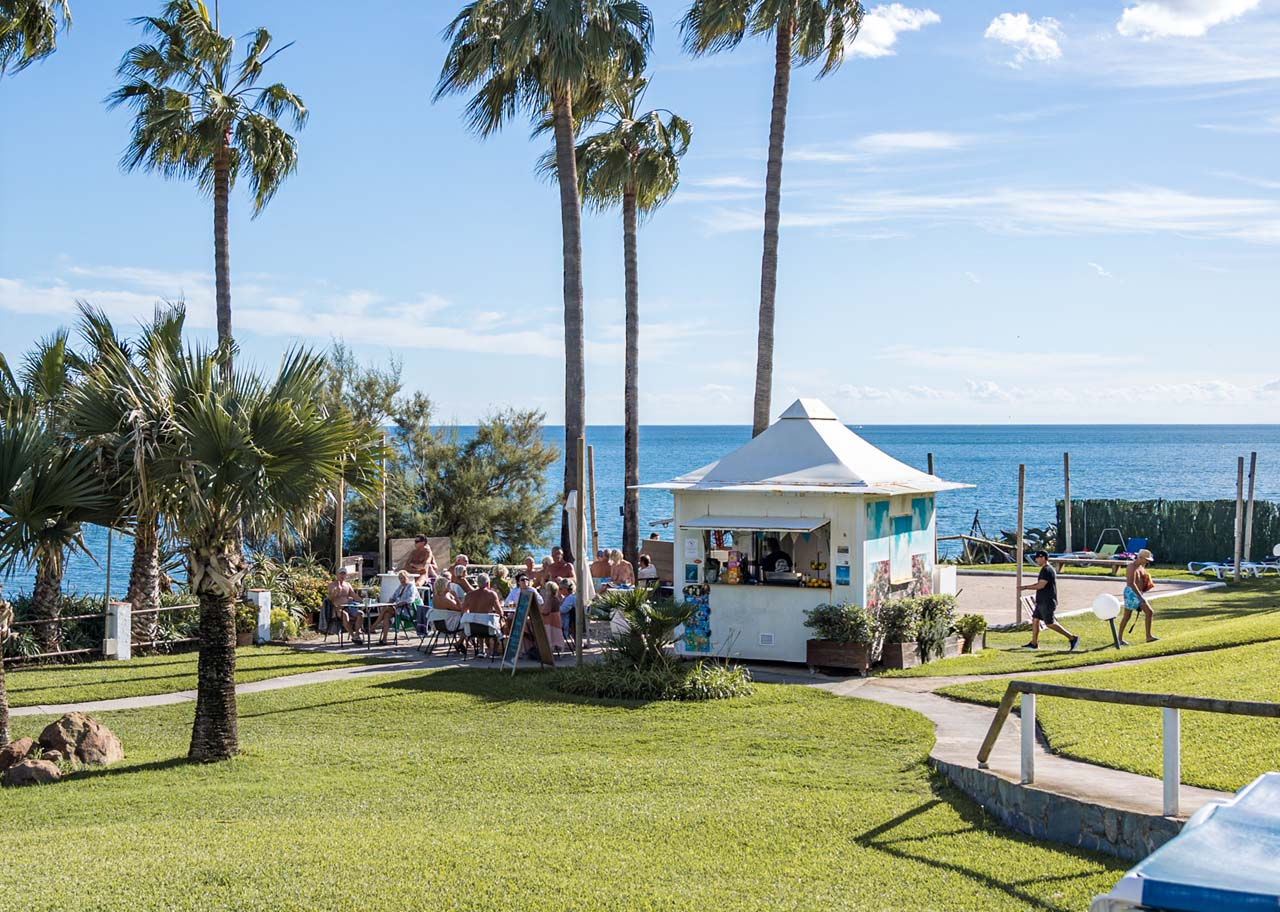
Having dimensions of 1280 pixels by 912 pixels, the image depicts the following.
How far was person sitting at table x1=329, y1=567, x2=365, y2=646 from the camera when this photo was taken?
2016 cm

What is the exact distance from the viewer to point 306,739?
40.9 feet

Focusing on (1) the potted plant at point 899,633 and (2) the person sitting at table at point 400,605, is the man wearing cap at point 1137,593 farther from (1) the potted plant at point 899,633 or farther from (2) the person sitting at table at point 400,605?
(2) the person sitting at table at point 400,605

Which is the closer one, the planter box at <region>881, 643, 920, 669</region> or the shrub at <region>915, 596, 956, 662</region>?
the planter box at <region>881, 643, 920, 669</region>

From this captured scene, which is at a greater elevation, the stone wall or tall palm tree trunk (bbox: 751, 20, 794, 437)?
tall palm tree trunk (bbox: 751, 20, 794, 437)

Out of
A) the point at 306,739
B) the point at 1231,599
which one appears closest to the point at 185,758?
the point at 306,739

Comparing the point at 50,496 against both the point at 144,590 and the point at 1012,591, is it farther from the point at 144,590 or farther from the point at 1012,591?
the point at 1012,591

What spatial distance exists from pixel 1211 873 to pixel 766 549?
15002 mm

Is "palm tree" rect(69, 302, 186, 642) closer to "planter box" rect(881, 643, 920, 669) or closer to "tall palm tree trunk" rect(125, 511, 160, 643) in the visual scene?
"tall palm tree trunk" rect(125, 511, 160, 643)

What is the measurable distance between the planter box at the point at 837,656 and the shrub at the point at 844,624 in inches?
3.5

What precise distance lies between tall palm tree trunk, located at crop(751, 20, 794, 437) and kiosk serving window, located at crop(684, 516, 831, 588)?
6.32m

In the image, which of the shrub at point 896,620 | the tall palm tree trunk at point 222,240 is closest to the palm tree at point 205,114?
the tall palm tree trunk at point 222,240

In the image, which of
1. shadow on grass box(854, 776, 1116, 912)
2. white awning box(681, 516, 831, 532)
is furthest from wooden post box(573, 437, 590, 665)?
shadow on grass box(854, 776, 1116, 912)

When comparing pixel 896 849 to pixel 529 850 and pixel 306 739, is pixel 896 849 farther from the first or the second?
pixel 306 739

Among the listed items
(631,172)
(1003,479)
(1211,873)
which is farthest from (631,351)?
(1003,479)
